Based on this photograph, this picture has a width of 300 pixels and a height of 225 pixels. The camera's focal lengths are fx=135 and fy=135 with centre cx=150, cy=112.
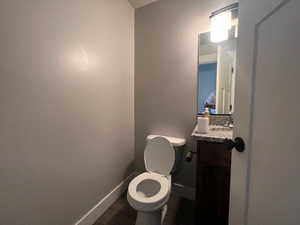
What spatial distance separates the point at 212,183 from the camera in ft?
3.48

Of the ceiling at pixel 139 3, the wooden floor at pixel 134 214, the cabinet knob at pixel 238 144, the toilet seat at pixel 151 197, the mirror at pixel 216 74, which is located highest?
the ceiling at pixel 139 3

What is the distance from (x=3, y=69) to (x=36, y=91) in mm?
178

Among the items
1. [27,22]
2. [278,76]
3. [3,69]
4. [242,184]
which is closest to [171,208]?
[242,184]

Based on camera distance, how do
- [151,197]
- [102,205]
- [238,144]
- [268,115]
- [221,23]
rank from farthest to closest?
[102,205] < [221,23] < [151,197] < [238,144] < [268,115]

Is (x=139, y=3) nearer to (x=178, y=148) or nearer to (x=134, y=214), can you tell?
(x=178, y=148)

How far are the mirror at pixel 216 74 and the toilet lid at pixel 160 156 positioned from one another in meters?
0.61

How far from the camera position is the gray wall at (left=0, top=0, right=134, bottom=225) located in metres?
0.76

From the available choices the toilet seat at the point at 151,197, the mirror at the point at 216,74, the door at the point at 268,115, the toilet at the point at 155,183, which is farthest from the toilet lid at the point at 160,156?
the door at the point at 268,115

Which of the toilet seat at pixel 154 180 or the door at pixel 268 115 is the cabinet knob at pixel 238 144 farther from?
the toilet seat at pixel 154 180

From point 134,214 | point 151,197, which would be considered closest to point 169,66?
point 151,197

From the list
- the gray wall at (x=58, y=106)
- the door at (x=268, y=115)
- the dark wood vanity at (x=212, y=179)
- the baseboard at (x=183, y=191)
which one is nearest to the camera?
the door at (x=268, y=115)

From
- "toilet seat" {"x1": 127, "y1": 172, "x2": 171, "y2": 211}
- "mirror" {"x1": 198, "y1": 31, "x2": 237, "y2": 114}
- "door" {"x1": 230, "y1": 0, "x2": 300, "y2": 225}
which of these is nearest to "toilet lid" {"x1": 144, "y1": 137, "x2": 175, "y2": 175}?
"toilet seat" {"x1": 127, "y1": 172, "x2": 171, "y2": 211}

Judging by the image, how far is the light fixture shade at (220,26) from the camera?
1.24 m

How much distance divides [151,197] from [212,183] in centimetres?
50
